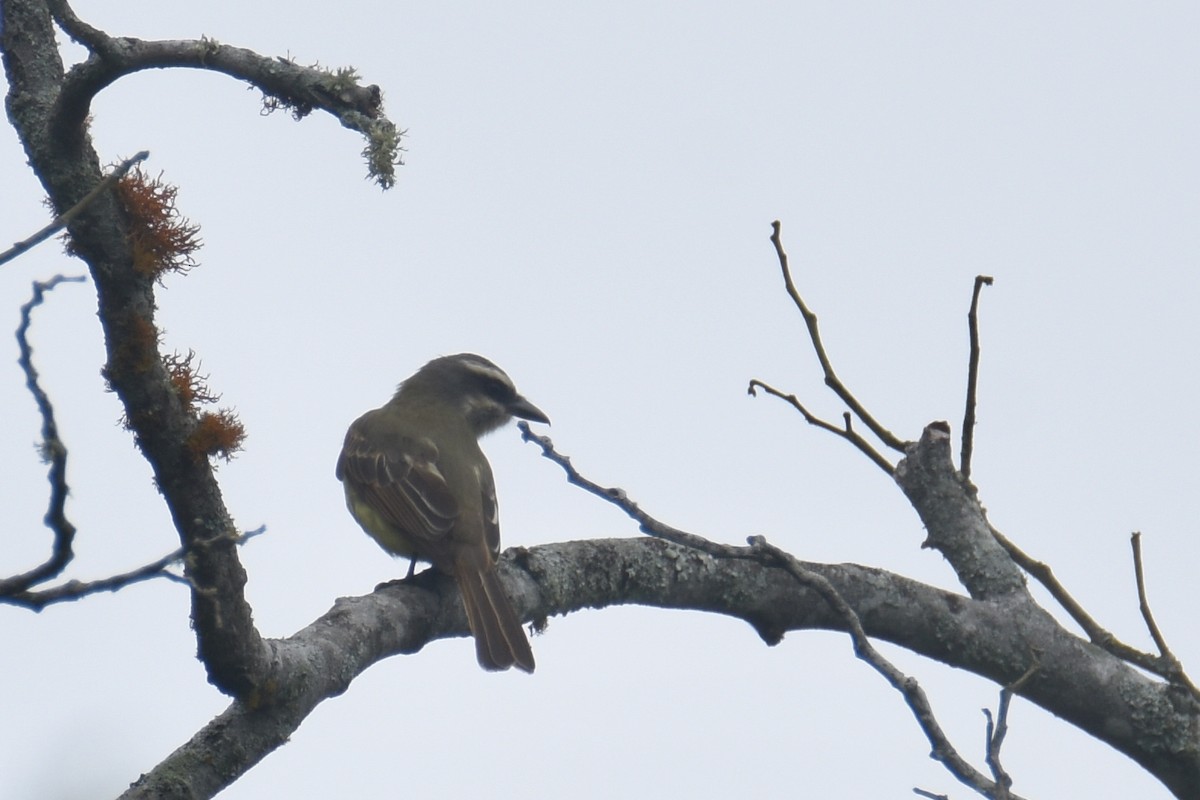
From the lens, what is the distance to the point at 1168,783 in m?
5.55

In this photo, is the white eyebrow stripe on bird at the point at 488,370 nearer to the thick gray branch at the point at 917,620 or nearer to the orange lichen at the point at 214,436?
the thick gray branch at the point at 917,620

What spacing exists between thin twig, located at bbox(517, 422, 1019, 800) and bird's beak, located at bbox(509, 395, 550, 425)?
4.62 metres

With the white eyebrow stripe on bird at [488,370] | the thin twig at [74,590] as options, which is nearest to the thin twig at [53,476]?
the thin twig at [74,590]

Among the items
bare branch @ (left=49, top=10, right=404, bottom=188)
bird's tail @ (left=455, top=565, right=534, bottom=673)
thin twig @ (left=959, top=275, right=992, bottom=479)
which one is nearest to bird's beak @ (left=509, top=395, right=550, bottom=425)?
bird's tail @ (left=455, top=565, right=534, bottom=673)

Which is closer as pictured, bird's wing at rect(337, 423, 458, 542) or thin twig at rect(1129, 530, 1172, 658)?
thin twig at rect(1129, 530, 1172, 658)

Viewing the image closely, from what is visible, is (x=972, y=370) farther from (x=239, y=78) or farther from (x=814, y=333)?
(x=239, y=78)

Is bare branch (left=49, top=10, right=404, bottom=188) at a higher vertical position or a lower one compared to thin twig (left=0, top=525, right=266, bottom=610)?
higher

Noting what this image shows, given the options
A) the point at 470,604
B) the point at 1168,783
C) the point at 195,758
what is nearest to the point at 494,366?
the point at 470,604

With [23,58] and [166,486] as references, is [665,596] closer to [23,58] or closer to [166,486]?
[166,486]

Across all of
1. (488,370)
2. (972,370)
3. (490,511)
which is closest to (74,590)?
(972,370)

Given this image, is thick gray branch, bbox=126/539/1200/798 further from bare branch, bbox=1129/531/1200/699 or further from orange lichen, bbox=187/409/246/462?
orange lichen, bbox=187/409/246/462

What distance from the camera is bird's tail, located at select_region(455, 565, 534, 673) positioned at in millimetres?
5621

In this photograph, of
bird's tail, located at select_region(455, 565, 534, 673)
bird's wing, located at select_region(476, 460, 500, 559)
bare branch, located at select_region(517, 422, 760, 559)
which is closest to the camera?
bare branch, located at select_region(517, 422, 760, 559)

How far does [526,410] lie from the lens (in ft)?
28.7
